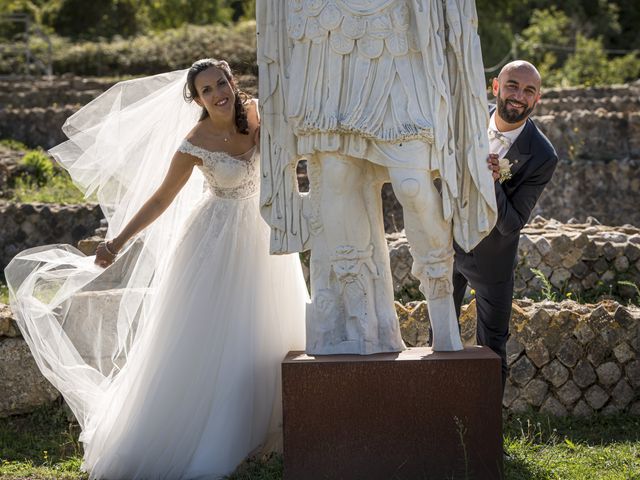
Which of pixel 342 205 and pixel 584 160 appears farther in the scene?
pixel 584 160

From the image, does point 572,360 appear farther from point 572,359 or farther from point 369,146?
point 369,146

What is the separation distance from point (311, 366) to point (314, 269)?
44cm

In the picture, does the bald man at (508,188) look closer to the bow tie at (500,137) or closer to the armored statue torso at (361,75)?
the bow tie at (500,137)

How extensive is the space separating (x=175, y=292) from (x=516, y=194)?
5.24 feet

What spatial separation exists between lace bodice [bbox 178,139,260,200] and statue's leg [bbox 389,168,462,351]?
0.92m

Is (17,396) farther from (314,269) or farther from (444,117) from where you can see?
(444,117)

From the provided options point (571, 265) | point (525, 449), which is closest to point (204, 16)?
point (571, 265)

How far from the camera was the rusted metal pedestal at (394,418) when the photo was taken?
4406 millimetres

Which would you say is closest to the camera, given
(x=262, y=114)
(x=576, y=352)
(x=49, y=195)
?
(x=262, y=114)

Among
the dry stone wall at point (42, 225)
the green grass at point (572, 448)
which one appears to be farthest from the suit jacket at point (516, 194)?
the dry stone wall at point (42, 225)

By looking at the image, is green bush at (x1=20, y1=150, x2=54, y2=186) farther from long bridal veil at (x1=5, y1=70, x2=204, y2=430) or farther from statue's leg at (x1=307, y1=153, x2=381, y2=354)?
statue's leg at (x1=307, y1=153, x2=381, y2=354)

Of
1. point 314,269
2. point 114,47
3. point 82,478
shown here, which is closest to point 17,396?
point 82,478

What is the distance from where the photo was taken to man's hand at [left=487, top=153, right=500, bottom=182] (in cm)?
444

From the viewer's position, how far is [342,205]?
14.9 ft
